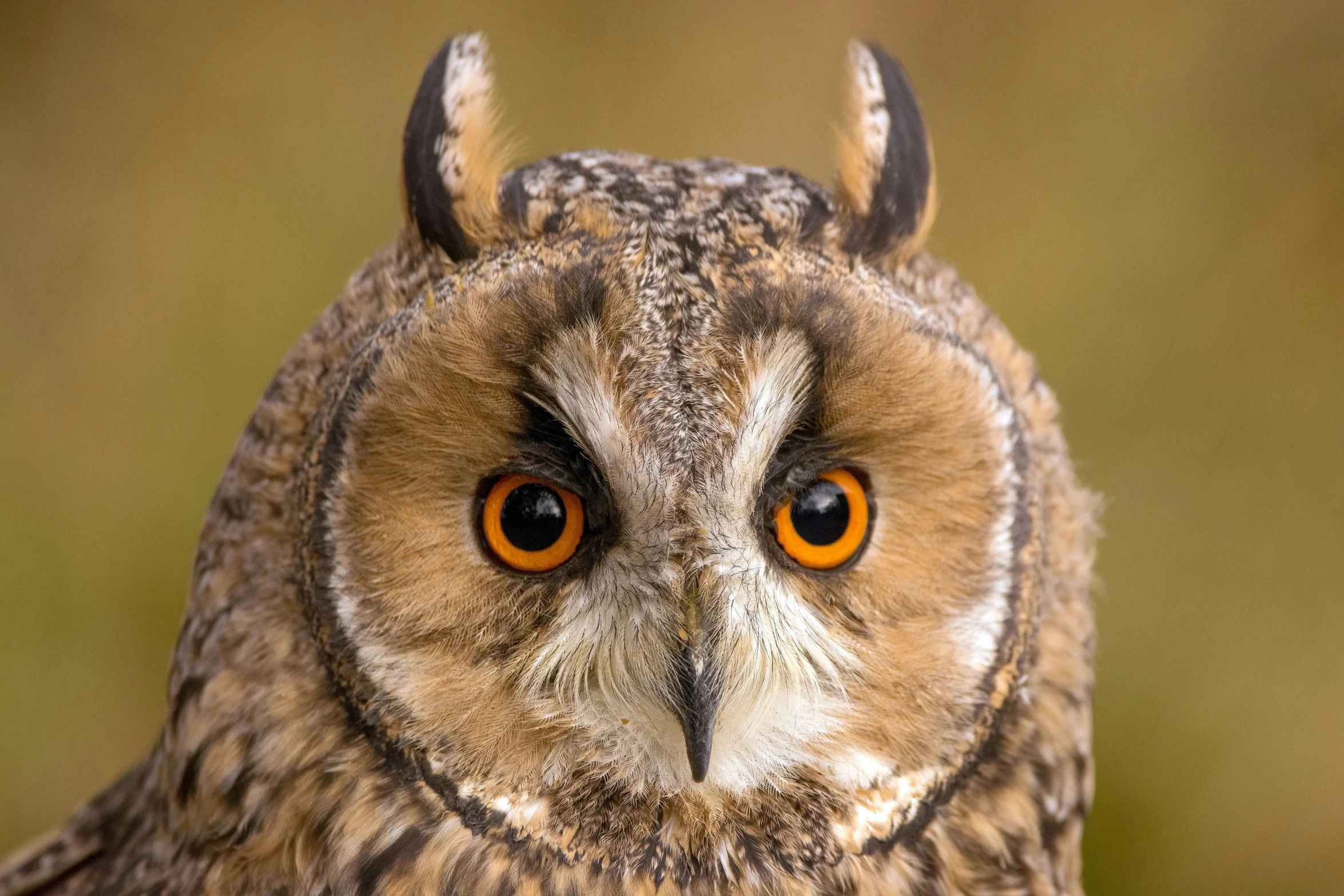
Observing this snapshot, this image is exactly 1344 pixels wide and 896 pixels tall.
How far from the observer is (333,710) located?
977 mm

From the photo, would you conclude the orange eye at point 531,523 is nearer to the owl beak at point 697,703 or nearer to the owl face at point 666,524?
the owl face at point 666,524

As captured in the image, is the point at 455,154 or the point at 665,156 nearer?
the point at 455,154

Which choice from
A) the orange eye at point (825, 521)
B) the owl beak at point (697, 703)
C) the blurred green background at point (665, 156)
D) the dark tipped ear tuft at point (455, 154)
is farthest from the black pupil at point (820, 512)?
the blurred green background at point (665, 156)

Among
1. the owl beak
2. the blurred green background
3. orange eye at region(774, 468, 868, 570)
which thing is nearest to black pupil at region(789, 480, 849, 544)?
orange eye at region(774, 468, 868, 570)

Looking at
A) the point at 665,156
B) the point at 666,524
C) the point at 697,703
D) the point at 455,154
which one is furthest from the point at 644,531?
the point at 665,156

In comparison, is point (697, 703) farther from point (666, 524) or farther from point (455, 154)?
point (455, 154)

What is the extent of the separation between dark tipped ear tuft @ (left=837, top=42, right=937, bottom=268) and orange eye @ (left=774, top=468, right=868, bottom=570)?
8.4 inches

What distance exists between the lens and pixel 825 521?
90cm

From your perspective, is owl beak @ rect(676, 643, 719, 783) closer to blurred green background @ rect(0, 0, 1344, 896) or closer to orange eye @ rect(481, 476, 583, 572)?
orange eye @ rect(481, 476, 583, 572)

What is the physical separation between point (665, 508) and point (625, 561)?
0.24 ft

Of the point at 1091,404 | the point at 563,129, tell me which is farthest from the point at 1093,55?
the point at 563,129

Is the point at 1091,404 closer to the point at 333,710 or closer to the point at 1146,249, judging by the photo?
the point at 1146,249

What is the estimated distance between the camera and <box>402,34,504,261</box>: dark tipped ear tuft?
0.94 metres

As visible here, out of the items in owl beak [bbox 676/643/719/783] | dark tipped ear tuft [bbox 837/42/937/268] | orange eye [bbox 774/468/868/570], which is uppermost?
dark tipped ear tuft [bbox 837/42/937/268]
